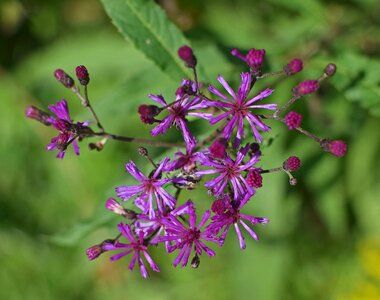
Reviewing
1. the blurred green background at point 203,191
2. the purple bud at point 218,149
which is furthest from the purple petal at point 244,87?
the blurred green background at point 203,191

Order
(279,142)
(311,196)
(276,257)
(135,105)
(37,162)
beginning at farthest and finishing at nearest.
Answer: (37,162) → (311,196) → (276,257) → (279,142) → (135,105)

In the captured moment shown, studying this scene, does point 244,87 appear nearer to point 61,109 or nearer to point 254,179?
point 254,179

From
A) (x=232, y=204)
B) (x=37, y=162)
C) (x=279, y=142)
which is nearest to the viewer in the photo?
(x=232, y=204)

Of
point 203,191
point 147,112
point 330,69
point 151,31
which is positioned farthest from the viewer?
point 203,191

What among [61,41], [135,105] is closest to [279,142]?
[135,105]

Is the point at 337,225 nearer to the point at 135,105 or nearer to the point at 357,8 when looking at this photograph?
the point at 357,8

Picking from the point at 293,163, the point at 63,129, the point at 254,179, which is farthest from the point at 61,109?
the point at 293,163

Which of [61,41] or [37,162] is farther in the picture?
[37,162]
